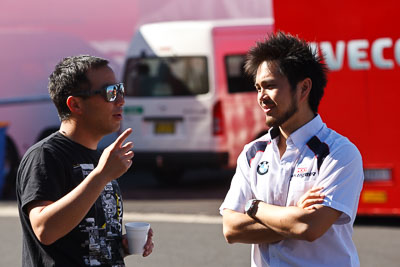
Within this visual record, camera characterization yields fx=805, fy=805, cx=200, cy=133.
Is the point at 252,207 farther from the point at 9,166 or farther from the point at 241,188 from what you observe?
the point at 9,166

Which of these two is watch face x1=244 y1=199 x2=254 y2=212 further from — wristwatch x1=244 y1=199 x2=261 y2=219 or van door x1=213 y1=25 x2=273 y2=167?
van door x1=213 y1=25 x2=273 y2=167

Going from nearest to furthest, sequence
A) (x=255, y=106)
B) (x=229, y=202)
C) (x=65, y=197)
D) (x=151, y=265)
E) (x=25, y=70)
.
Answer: (x=65, y=197)
(x=229, y=202)
(x=151, y=265)
(x=255, y=106)
(x=25, y=70)

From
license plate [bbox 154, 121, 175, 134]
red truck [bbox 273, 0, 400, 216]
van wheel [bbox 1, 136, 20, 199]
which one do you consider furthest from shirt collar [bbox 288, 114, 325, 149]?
van wheel [bbox 1, 136, 20, 199]

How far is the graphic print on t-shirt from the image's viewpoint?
10.0 ft

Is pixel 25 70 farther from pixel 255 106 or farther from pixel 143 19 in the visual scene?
pixel 255 106

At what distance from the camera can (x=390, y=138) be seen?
8516 millimetres

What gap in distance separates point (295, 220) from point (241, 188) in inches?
13.5

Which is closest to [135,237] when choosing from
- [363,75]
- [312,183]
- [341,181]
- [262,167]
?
[262,167]

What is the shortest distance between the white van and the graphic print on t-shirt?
8.57 meters

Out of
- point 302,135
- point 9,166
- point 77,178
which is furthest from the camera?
point 9,166

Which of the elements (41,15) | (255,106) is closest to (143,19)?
(41,15)

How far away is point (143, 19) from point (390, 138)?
6081 mm

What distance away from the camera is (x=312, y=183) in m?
3.13

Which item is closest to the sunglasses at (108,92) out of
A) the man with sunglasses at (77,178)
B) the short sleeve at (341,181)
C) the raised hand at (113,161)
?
the man with sunglasses at (77,178)
